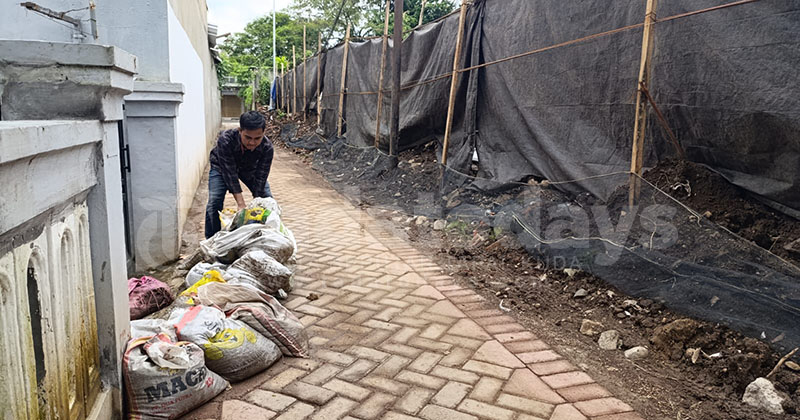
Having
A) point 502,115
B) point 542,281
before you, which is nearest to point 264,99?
point 502,115

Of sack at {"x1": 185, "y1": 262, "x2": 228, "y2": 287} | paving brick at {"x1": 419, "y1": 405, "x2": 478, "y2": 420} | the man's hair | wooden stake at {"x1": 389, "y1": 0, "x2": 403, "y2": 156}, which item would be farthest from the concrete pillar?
wooden stake at {"x1": 389, "y1": 0, "x2": 403, "y2": 156}

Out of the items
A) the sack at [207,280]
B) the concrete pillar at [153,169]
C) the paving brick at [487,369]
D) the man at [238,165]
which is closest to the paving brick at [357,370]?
the paving brick at [487,369]

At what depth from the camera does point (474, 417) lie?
7.94 feet

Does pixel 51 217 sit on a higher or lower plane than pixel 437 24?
lower

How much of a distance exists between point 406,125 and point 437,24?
1665 millimetres

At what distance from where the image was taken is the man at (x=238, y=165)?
4.64 metres

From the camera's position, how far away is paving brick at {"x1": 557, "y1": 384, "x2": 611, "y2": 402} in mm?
2611

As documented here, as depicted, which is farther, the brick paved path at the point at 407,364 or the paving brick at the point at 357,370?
the paving brick at the point at 357,370

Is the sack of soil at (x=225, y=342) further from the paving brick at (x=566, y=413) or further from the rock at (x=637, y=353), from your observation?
the rock at (x=637, y=353)

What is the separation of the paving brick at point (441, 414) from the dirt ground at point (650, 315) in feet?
2.72

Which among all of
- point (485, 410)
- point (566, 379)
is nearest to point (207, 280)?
point (485, 410)

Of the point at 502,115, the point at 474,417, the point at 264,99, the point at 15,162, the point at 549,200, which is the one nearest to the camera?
the point at 15,162

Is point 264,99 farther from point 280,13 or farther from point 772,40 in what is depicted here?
point 772,40

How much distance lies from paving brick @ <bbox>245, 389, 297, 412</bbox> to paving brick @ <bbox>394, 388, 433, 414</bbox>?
508mm
